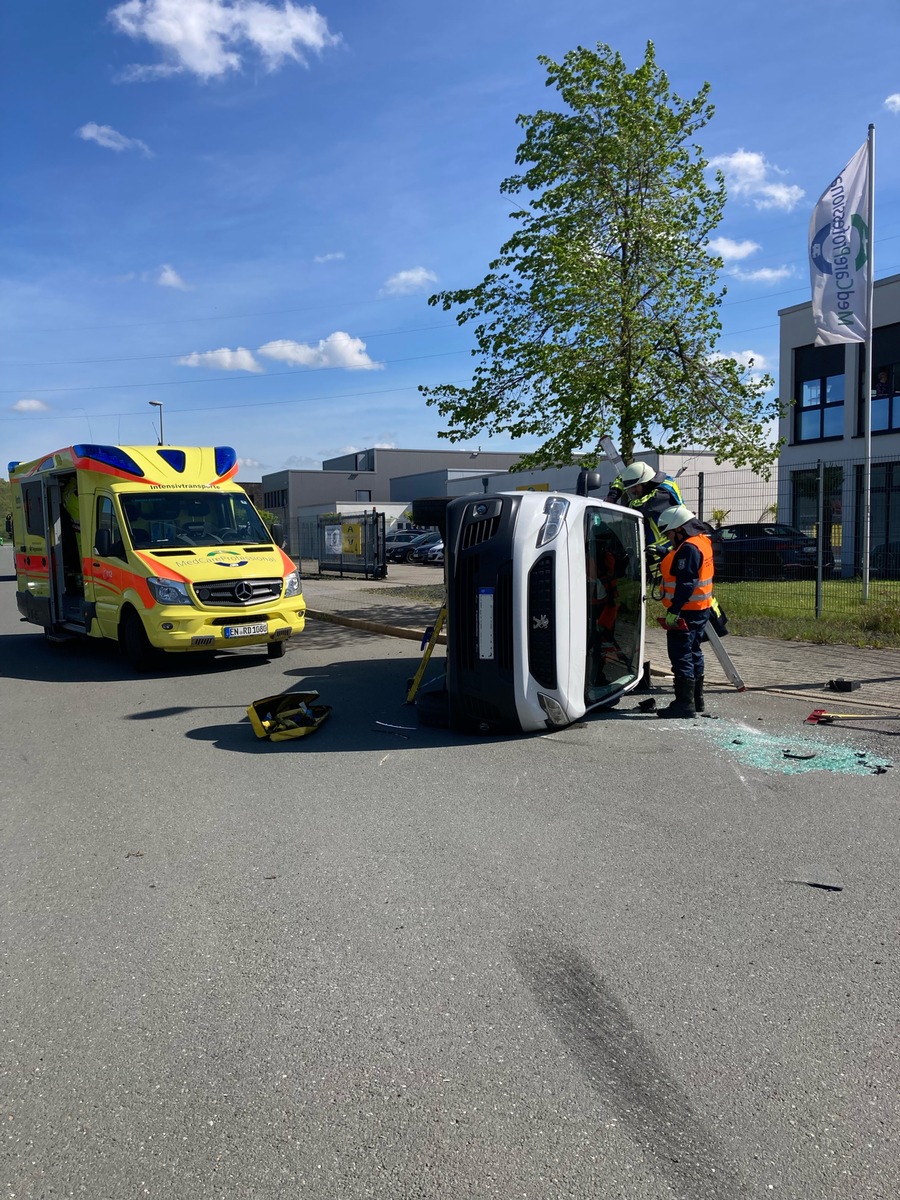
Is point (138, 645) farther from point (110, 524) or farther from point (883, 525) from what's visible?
point (883, 525)

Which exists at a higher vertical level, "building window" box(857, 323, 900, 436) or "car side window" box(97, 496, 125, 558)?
"building window" box(857, 323, 900, 436)

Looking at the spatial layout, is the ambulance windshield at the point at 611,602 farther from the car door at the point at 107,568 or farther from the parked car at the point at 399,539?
the parked car at the point at 399,539

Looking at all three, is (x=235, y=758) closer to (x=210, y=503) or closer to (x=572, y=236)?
(x=210, y=503)

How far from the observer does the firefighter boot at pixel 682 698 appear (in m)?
7.39

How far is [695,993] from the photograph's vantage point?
3154 mm

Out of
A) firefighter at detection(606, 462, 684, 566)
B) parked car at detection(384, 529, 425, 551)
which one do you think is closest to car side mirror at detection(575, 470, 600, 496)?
firefighter at detection(606, 462, 684, 566)

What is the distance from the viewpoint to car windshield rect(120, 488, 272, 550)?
10.5 m

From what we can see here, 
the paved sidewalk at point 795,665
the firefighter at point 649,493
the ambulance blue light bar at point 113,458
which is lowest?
the paved sidewalk at point 795,665

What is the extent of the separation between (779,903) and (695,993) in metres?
0.91

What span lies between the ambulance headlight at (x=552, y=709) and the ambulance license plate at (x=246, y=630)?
440cm

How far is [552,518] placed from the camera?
6496mm

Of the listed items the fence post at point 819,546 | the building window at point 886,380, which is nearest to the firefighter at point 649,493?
the fence post at point 819,546

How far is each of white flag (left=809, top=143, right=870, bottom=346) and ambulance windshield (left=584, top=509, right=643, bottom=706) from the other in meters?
9.15

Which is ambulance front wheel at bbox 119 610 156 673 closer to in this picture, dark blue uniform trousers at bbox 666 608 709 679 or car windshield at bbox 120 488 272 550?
car windshield at bbox 120 488 272 550
